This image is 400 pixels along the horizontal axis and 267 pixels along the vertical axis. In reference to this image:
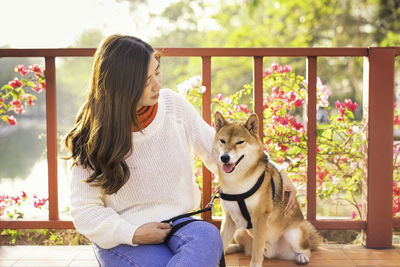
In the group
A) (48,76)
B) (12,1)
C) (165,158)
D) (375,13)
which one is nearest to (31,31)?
(12,1)

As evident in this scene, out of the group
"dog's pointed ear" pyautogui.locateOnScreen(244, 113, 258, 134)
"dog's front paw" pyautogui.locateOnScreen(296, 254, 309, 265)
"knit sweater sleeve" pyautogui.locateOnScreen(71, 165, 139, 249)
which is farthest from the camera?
"dog's front paw" pyautogui.locateOnScreen(296, 254, 309, 265)

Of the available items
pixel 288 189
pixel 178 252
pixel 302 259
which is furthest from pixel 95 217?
pixel 302 259

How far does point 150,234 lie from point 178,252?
0.16 metres

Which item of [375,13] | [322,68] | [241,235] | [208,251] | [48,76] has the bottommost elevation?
[241,235]

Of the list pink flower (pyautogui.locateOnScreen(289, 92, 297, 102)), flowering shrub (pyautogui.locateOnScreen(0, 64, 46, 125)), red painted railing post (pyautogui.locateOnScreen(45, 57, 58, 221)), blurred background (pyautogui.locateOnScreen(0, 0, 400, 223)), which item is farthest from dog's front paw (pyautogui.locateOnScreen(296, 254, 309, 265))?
blurred background (pyautogui.locateOnScreen(0, 0, 400, 223))

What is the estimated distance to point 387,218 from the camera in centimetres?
260

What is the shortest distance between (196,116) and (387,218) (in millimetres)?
1471

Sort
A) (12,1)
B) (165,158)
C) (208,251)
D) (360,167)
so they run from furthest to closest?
(12,1) < (360,167) < (165,158) < (208,251)

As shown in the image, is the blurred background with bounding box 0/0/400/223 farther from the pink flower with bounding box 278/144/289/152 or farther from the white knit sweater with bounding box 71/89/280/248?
the white knit sweater with bounding box 71/89/280/248

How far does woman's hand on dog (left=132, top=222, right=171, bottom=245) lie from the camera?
5.61 feet

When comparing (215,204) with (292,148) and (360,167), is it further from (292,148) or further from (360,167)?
(360,167)

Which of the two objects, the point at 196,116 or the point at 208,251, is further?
the point at 196,116

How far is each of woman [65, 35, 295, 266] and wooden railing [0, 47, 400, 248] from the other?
0.72 m

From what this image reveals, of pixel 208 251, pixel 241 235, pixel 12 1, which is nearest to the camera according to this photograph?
pixel 208 251
